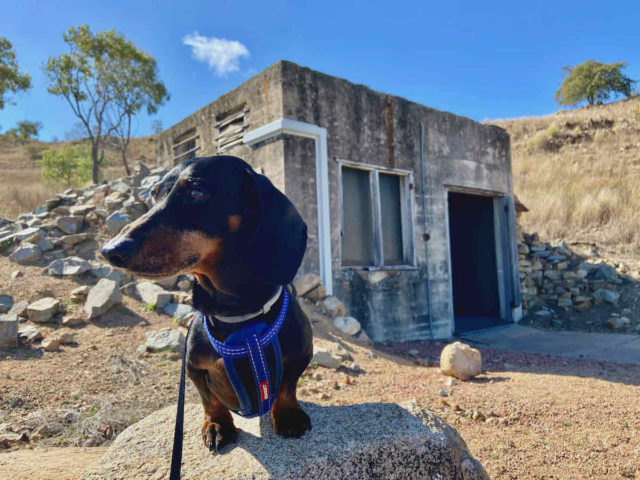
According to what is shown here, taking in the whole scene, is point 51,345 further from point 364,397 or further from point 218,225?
point 218,225

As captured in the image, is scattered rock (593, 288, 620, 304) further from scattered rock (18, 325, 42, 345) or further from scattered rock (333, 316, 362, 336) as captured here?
scattered rock (18, 325, 42, 345)

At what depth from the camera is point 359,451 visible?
169cm

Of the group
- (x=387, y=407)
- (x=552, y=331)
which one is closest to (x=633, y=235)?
(x=552, y=331)

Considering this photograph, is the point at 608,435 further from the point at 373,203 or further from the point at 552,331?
the point at 552,331

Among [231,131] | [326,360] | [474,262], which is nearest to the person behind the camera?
[326,360]

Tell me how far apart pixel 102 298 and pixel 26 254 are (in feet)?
7.02

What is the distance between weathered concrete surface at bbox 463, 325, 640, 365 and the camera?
6.38m

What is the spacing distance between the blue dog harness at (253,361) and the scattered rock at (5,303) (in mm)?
4753

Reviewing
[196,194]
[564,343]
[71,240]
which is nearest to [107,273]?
[71,240]

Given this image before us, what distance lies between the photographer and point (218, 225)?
4.76 feet

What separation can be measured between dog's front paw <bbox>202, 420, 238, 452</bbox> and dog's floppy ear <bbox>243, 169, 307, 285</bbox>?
2.41 feet

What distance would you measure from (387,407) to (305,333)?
725mm

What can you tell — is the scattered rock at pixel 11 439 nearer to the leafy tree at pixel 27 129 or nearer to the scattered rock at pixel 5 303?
the scattered rock at pixel 5 303

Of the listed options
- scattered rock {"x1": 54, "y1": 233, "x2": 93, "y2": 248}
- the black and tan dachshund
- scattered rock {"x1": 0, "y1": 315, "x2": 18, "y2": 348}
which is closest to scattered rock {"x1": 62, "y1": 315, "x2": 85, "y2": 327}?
scattered rock {"x1": 0, "y1": 315, "x2": 18, "y2": 348}
